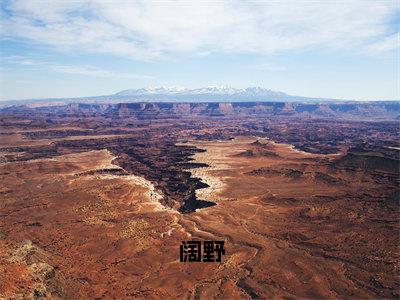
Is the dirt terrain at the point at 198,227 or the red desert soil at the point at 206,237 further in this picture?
the dirt terrain at the point at 198,227

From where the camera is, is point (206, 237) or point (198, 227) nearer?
point (206, 237)

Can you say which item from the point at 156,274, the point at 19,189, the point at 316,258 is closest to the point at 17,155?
the point at 19,189

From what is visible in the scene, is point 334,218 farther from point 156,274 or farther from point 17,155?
point 17,155

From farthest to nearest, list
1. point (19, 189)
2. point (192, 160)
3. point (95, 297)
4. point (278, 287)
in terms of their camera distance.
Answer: point (192, 160)
point (19, 189)
point (278, 287)
point (95, 297)
